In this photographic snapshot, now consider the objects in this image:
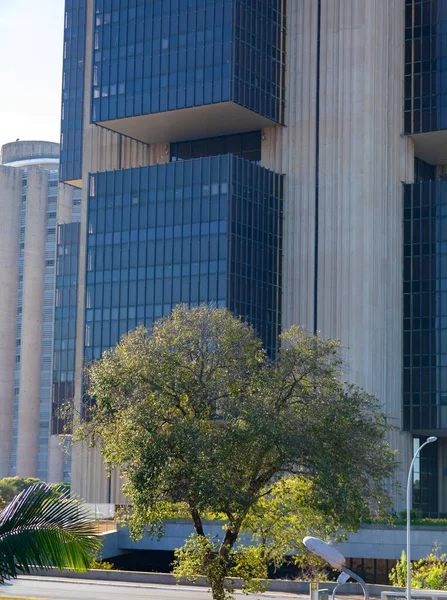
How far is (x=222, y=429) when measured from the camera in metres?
39.0

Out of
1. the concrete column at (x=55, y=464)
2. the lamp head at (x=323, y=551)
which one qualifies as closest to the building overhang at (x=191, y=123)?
the concrete column at (x=55, y=464)

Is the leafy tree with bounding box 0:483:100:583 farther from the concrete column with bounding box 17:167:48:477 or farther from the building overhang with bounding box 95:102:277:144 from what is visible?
the concrete column with bounding box 17:167:48:477

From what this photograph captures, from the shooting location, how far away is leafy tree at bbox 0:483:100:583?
2592 cm

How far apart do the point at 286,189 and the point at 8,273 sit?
7465 centimetres

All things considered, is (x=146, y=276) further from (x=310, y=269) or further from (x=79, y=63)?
(x=79, y=63)

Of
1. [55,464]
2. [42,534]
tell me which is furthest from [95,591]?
[55,464]

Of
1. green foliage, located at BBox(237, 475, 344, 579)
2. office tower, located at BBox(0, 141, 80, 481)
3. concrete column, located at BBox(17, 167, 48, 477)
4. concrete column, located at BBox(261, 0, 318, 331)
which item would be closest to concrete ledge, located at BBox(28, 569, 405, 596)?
green foliage, located at BBox(237, 475, 344, 579)

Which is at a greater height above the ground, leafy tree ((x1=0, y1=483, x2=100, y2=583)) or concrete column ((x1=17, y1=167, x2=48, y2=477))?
concrete column ((x1=17, y1=167, x2=48, y2=477))

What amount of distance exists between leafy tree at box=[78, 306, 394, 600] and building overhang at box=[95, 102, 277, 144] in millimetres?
56051

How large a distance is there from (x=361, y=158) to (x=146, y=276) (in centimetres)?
2030

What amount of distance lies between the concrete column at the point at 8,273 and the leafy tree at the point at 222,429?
119m

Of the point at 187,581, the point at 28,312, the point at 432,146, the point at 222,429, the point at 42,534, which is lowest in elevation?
the point at 187,581

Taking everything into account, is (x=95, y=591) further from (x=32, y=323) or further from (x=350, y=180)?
(x=32, y=323)

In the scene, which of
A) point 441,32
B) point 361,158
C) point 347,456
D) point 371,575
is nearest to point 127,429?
point 347,456
